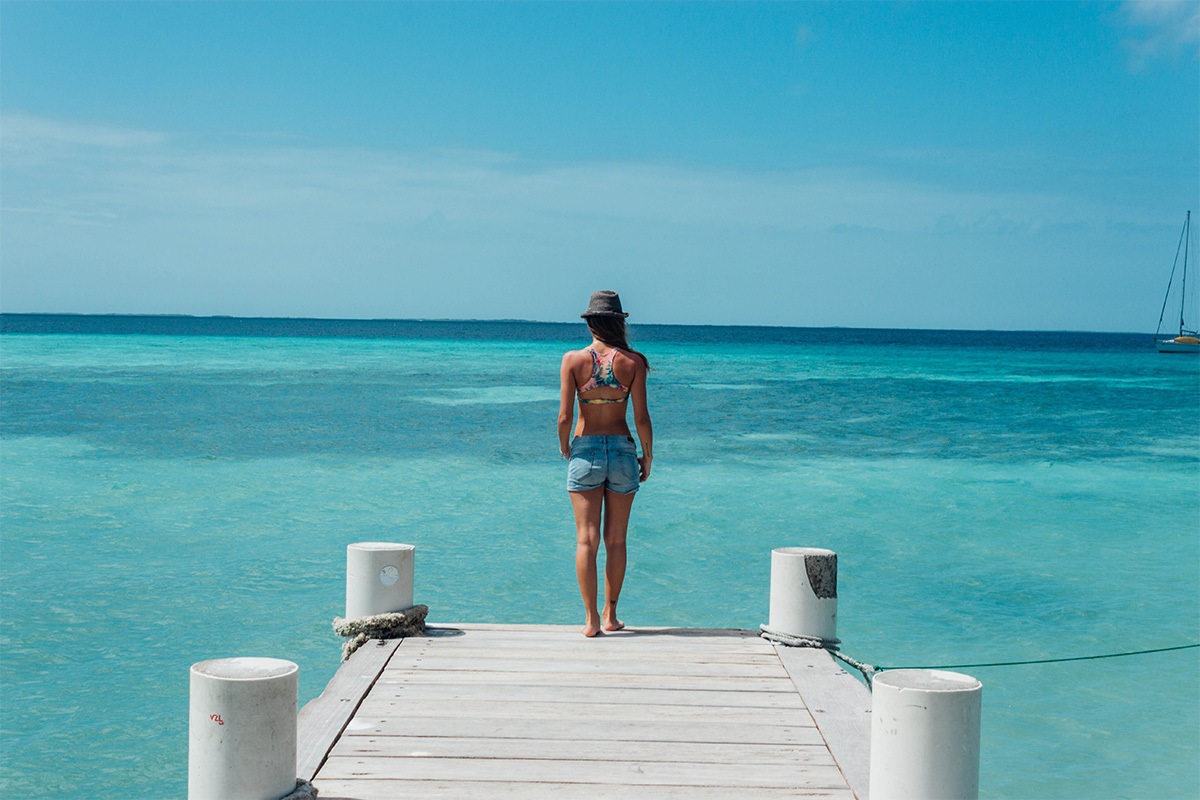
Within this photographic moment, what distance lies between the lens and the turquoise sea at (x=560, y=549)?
7.31m

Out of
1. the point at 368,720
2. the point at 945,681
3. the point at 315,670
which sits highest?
the point at 945,681

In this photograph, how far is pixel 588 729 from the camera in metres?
4.30

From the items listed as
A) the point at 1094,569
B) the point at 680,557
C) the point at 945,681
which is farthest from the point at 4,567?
the point at 1094,569

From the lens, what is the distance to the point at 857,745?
13.7 feet

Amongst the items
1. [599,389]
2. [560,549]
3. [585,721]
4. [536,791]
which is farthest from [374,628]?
[560,549]

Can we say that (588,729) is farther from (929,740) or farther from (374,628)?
(374,628)

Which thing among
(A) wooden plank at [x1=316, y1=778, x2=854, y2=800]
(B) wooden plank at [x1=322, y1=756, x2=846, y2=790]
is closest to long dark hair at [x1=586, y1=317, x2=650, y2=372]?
(B) wooden plank at [x1=322, y1=756, x2=846, y2=790]

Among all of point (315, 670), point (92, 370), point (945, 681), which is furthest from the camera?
point (92, 370)

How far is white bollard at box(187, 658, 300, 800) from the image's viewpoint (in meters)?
3.21

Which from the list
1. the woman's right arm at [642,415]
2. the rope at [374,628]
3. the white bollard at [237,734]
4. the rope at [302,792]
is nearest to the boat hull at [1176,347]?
the woman's right arm at [642,415]

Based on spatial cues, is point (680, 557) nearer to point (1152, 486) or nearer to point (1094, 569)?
point (1094, 569)

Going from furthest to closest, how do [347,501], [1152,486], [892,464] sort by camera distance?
[892,464]
[1152,486]
[347,501]

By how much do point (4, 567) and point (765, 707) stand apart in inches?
378

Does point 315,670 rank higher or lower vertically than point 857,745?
lower
